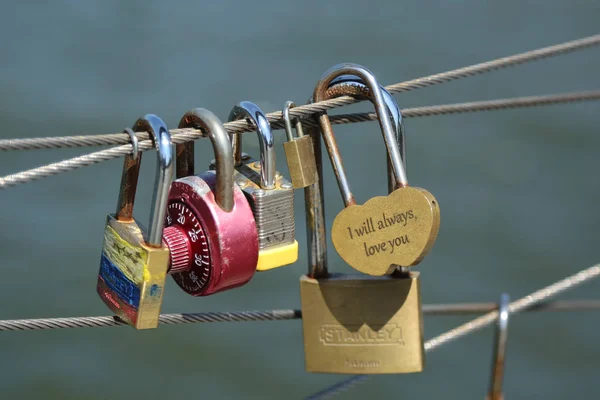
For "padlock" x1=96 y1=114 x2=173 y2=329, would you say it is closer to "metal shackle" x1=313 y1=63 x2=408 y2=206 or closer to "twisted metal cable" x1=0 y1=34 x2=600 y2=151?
"twisted metal cable" x1=0 y1=34 x2=600 y2=151

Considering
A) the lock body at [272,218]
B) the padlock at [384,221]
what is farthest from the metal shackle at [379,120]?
the lock body at [272,218]

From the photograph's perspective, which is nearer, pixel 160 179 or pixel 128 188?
pixel 160 179

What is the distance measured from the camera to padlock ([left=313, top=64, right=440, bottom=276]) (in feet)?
4.35

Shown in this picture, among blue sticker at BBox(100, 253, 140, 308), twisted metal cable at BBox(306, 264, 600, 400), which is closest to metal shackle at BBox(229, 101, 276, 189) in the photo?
blue sticker at BBox(100, 253, 140, 308)

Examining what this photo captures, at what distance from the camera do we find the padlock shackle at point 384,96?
1.42 m

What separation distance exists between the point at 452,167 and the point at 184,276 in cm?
352

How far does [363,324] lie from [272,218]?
267 millimetres

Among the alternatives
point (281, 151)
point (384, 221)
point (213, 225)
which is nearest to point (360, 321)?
point (384, 221)

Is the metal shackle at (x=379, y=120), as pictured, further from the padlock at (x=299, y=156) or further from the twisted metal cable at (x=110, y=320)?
the twisted metal cable at (x=110, y=320)

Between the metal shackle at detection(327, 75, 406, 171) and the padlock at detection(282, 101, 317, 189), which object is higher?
the metal shackle at detection(327, 75, 406, 171)

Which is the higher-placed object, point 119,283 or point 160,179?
point 160,179

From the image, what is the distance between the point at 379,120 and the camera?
1.40 metres

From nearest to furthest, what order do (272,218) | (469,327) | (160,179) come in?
(160,179) < (272,218) < (469,327)

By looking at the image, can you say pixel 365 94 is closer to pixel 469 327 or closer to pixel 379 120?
pixel 379 120
